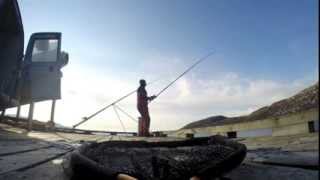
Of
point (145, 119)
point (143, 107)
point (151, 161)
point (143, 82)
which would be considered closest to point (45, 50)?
point (143, 82)

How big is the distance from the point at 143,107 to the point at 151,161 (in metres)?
7.87

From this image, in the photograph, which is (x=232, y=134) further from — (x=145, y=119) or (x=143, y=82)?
(x=143, y=82)

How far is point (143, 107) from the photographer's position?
10.5m

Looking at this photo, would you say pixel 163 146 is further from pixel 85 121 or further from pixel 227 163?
pixel 85 121

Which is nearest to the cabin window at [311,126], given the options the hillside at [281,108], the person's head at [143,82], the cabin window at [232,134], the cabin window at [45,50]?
the cabin window at [232,134]

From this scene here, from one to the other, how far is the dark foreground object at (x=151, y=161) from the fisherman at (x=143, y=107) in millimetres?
6725

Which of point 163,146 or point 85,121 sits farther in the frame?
point 85,121

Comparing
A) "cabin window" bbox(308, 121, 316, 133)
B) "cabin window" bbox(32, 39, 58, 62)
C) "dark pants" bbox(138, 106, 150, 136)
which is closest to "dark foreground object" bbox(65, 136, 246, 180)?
"cabin window" bbox(308, 121, 316, 133)

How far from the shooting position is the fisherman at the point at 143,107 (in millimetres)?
10516

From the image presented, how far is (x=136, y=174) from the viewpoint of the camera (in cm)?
233

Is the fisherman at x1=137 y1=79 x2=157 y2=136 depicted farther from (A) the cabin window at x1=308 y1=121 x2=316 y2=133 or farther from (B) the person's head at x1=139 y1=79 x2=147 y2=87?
(A) the cabin window at x1=308 y1=121 x2=316 y2=133

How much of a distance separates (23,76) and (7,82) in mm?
589

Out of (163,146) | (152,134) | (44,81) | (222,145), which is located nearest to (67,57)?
(44,81)

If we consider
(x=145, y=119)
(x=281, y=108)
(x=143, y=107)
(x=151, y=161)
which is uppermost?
(x=281, y=108)
